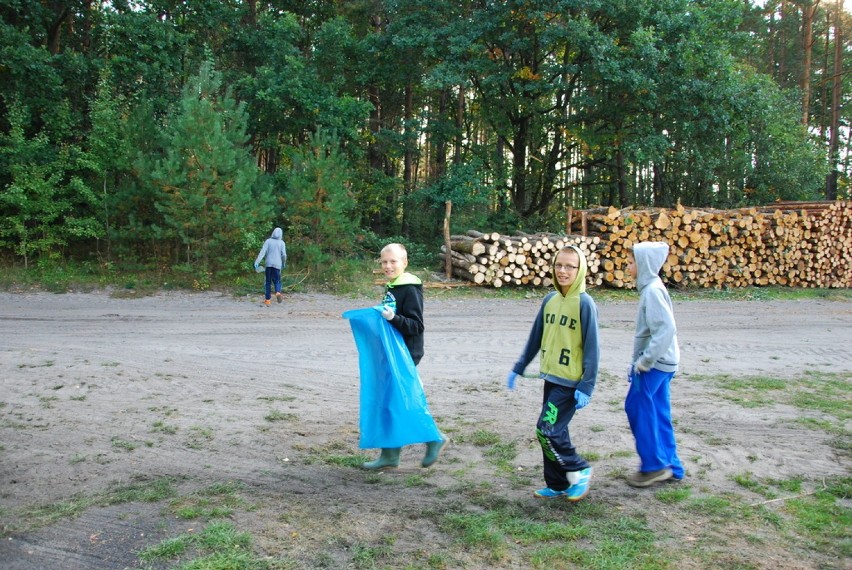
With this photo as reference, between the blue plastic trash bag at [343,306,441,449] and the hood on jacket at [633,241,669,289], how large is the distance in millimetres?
1803

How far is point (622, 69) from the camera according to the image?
1873 centimetres

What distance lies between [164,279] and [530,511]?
13704 mm

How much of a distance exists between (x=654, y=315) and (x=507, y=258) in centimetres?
1243

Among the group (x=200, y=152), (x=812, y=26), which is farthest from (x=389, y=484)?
(x=812, y=26)

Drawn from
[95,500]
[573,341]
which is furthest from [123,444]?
[573,341]

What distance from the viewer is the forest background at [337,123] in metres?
15.9

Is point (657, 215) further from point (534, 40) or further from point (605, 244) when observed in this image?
point (534, 40)

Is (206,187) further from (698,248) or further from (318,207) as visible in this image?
(698,248)

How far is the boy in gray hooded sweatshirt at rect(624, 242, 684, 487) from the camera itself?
4605 mm

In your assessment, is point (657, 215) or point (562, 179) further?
point (562, 179)

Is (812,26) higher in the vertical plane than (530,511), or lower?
higher

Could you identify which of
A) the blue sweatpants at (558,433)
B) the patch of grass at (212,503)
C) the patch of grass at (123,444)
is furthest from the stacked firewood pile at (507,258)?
the patch of grass at (212,503)

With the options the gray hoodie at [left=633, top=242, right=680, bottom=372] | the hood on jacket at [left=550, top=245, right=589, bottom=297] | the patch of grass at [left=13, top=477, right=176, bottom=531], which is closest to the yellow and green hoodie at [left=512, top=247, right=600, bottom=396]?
the hood on jacket at [left=550, top=245, right=589, bottom=297]

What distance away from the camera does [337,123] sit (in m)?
19.9
